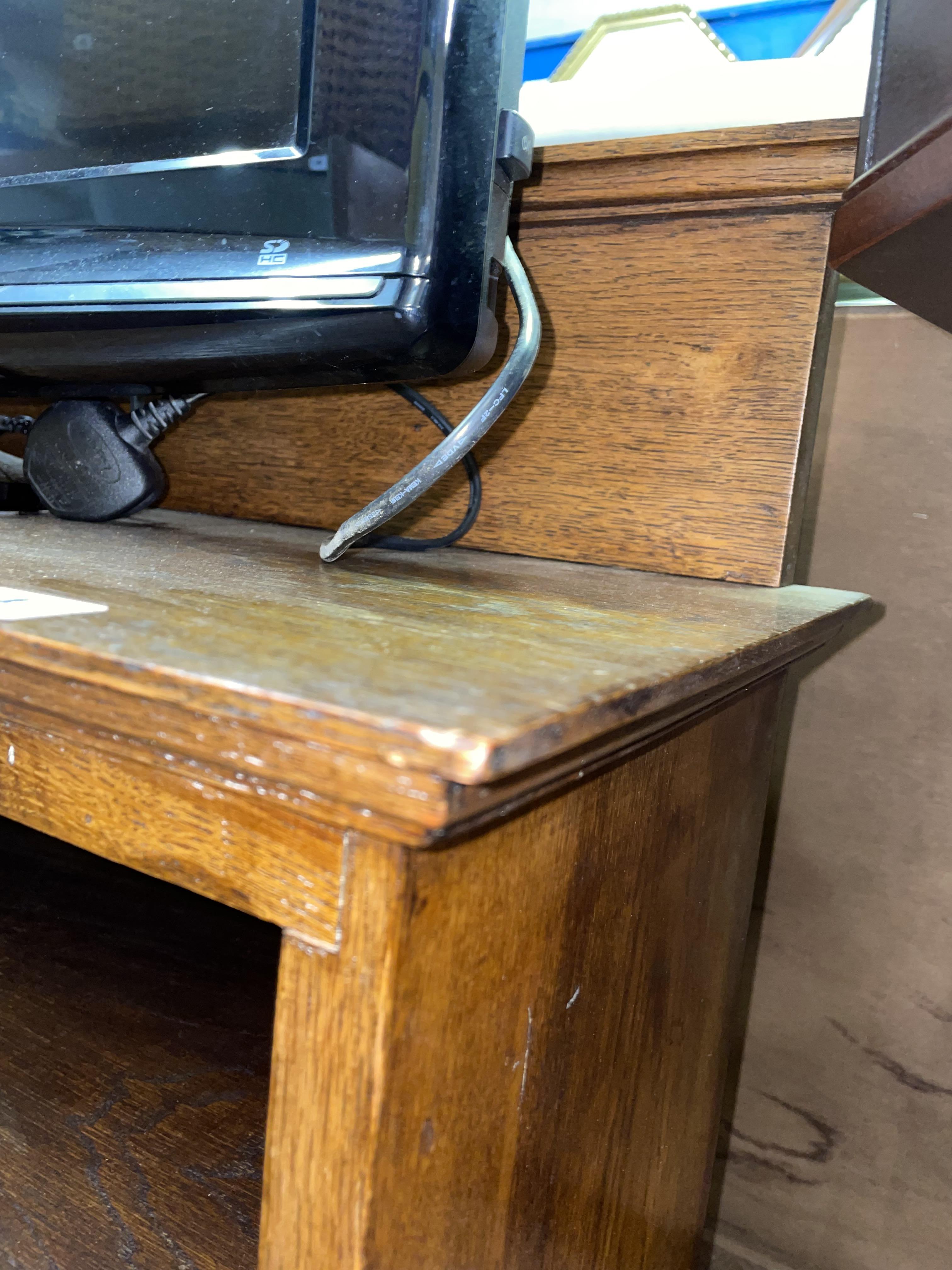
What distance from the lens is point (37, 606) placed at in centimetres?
30

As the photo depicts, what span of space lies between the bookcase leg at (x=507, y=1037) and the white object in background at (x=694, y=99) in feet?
1.40

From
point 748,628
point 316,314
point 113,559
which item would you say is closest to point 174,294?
point 316,314

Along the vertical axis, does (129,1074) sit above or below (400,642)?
below

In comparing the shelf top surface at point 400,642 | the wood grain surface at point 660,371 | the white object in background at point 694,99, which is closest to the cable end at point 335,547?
the shelf top surface at point 400,642

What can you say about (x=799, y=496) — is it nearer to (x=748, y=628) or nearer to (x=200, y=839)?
(x=748, y=628)

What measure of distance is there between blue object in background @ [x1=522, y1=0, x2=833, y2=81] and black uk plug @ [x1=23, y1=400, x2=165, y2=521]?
56 cm

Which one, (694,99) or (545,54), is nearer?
Result: (694,99)

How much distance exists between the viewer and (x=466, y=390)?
740 millimetres

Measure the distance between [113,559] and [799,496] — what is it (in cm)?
47

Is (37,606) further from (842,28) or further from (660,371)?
(842,28)

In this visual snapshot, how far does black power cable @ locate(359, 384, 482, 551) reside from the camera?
2.30ft

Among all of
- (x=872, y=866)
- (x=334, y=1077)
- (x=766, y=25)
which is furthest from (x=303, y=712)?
(x=766, y=25)

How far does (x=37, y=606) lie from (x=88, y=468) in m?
0.46

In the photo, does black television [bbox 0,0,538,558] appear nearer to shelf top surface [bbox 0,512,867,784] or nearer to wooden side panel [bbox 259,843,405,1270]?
shelf top surface [bbox 0,512,867,784]
